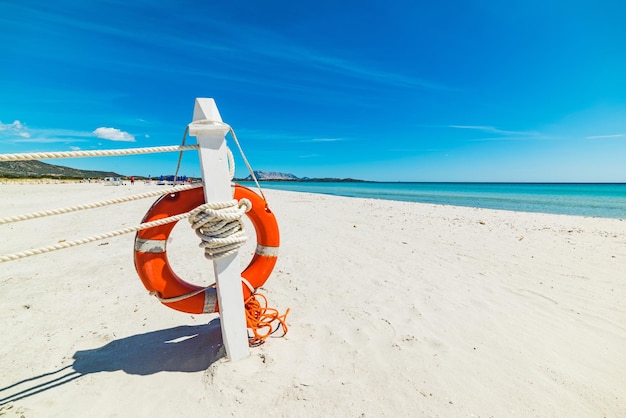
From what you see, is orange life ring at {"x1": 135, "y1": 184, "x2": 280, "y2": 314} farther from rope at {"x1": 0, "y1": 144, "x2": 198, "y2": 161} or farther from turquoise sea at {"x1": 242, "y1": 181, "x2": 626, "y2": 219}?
A: turquoise sea at {"x1": 242, "y1": 181, "x2": 626, "y2": 219}

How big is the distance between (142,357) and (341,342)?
1.30 metres

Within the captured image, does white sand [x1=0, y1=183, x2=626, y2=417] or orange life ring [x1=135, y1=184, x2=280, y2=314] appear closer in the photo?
white sand [x1=0, y1=183, x2=626, y2=417]

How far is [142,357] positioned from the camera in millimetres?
1912

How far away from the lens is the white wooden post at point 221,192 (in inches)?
63.3

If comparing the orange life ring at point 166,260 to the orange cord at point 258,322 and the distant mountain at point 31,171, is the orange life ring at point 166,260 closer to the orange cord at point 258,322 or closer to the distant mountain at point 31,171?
the orange cord at point 258,322

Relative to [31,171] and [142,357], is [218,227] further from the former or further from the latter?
[31,171]

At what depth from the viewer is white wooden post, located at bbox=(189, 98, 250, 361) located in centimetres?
161

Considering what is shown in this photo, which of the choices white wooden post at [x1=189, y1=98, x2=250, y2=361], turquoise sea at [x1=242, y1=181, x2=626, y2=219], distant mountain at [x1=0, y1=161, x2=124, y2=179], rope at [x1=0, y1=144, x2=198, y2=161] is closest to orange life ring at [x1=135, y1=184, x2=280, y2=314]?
white wooden post at [x1=189, y1=98, x2=250, y2=361]

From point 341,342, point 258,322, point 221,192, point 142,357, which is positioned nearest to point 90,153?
point 221,192

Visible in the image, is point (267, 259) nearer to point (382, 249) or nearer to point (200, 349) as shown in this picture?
point (200, 349)

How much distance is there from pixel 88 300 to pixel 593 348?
3952 millimetres

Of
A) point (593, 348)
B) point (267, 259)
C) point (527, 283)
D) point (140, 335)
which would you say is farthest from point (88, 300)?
point (527, 283)

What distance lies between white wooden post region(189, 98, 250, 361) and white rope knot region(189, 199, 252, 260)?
5 centimetres

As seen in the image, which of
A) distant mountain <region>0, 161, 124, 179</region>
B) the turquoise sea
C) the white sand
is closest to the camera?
the white sand
